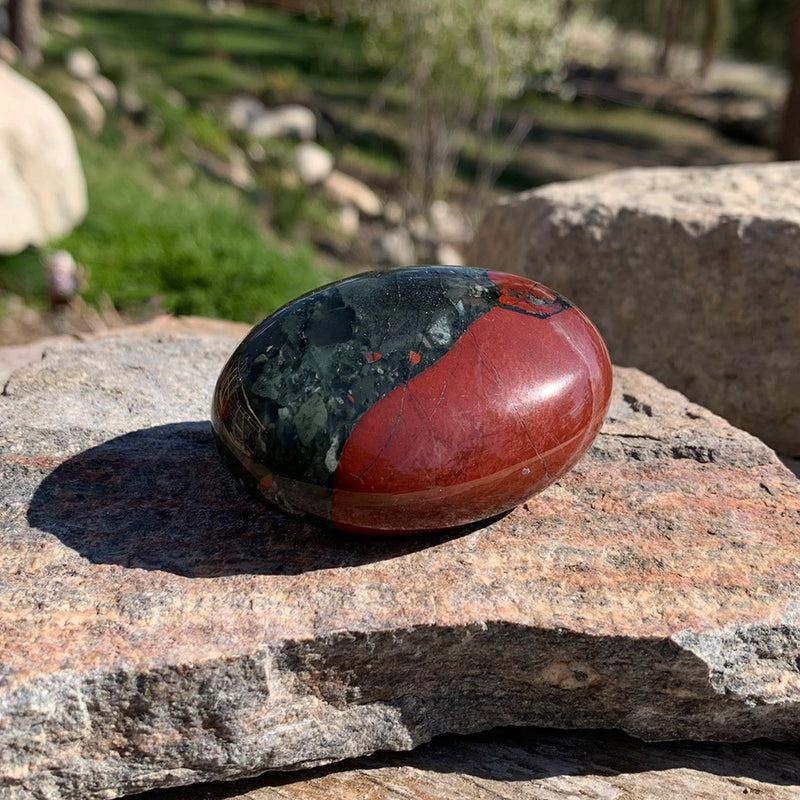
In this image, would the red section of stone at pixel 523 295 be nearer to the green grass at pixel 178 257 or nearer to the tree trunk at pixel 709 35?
the green grass at pixel 178 257

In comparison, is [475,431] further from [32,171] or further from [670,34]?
[670,34]

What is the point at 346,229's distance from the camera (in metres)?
10.1

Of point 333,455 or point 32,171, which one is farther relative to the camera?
point 32,171

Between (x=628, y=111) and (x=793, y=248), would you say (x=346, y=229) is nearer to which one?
(x=793, y=248)

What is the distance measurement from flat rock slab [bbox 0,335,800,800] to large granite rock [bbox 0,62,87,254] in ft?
12.0

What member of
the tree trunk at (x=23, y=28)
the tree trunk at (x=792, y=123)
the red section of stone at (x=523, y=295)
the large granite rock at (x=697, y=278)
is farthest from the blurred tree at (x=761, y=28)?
the red section of stone at (x=523, y=295)

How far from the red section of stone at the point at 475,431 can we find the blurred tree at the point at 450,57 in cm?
764

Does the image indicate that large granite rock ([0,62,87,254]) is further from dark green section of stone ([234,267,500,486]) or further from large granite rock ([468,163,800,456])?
dark green section of stone ([234,267,500,486])

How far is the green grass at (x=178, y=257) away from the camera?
17.1ft

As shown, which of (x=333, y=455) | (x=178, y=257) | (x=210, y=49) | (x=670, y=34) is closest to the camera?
(x=333, y=455)

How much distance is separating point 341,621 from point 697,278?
2.06 meters

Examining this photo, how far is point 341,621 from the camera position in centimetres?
182

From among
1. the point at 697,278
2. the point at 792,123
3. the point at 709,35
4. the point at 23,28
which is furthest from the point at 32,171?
the point at 709,35

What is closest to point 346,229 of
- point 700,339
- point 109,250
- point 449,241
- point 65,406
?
point 449,241
